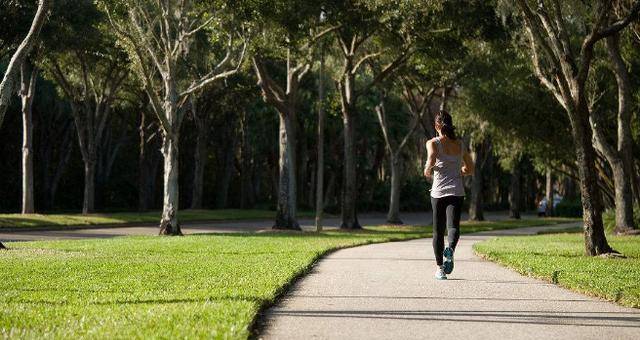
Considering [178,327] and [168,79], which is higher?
[168,79]

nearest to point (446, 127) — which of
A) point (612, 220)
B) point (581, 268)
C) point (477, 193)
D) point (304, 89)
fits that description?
point (581, 268)

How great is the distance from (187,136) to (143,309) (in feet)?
156

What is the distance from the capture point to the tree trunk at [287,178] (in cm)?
2880

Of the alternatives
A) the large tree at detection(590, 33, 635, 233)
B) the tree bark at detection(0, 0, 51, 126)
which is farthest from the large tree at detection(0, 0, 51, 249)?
the large tree at detection(590, 33, 635, 233)

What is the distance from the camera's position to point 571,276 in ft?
37.1

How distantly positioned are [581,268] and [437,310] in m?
5.43

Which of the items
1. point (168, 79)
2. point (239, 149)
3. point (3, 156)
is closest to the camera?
point (168, 79)

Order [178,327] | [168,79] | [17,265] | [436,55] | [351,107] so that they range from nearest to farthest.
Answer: [178,327] → [17,265] → [168,79] → [436,55] → [351,107]

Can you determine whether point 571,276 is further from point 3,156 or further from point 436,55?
point 3,156

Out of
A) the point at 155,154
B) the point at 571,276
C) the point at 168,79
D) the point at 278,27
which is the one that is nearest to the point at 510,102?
the point at 278,27

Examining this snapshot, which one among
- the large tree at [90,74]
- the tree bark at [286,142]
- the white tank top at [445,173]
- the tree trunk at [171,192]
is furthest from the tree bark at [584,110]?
the large tree at [90,74]

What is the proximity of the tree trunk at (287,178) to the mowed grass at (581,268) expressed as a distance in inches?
454

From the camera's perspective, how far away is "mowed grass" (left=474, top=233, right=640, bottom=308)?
9703 mm

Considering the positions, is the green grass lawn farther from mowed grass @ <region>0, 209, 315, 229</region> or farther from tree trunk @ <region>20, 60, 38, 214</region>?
tree trunk @ <region>20, 60, 38, 214</region>
